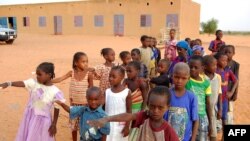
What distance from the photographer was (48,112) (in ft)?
10.1

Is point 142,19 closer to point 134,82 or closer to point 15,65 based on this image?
point 15,65

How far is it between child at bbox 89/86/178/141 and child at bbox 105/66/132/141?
1.02 meters

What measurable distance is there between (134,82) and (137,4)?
23968 millimetres

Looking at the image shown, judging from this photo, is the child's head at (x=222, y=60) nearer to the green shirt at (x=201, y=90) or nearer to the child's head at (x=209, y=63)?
the child's head at (x=209, y=63)

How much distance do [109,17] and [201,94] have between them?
25.8 meters

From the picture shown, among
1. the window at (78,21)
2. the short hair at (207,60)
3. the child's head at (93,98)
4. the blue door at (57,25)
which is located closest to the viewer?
the child's head at (93,98)

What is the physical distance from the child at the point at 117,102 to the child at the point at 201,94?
66 cm

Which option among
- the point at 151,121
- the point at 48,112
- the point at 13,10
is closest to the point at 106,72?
the point at 48,112

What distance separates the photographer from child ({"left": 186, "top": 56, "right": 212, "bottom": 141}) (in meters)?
3.07

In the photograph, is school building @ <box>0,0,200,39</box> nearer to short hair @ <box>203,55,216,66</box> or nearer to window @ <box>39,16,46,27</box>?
window @ <box>39,16,46,27</box>

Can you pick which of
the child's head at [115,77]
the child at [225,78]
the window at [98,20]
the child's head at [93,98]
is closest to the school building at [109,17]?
the window at [98,20]

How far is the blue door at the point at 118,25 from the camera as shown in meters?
27.8

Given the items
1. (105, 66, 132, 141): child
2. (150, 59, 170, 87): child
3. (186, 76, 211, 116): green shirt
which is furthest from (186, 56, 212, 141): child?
(105, 66, 132, 141): child

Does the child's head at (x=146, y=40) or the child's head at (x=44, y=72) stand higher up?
the child's head at (x=146, y=40)
